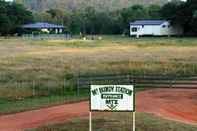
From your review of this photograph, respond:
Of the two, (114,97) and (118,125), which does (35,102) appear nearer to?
(118,125)

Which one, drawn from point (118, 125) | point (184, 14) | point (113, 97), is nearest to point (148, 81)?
point (118, 125)

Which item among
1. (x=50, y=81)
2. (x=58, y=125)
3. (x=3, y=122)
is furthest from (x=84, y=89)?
(x=58, y=125)

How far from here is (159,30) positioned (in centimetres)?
12938

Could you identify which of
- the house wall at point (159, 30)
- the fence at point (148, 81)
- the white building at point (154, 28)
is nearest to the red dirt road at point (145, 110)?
the fence at point (148, 81)

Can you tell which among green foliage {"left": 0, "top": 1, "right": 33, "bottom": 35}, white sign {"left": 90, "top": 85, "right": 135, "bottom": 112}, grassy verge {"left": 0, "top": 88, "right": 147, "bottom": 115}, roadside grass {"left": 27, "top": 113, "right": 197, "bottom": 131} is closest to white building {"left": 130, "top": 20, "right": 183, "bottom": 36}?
green foliage {"left": 0, "top": 1, "right": 33, "bottom": 35}

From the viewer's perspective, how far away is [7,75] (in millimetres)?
35844

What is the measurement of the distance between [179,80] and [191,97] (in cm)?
A: 356

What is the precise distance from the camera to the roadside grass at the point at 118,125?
714 inches

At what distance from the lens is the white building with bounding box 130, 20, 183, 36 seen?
12638 centimetres

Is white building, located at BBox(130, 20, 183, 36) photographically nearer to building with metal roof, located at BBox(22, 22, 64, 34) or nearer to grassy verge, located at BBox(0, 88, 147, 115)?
building with metal roof, located at BBox(22, 22, 64, 34)

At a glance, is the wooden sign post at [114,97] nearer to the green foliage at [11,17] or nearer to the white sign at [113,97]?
the white sign at [113,97]

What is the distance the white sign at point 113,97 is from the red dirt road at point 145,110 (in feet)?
20.1

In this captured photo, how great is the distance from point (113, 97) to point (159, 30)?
11632 cm

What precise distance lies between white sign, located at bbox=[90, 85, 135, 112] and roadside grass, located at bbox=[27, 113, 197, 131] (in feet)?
12.5
